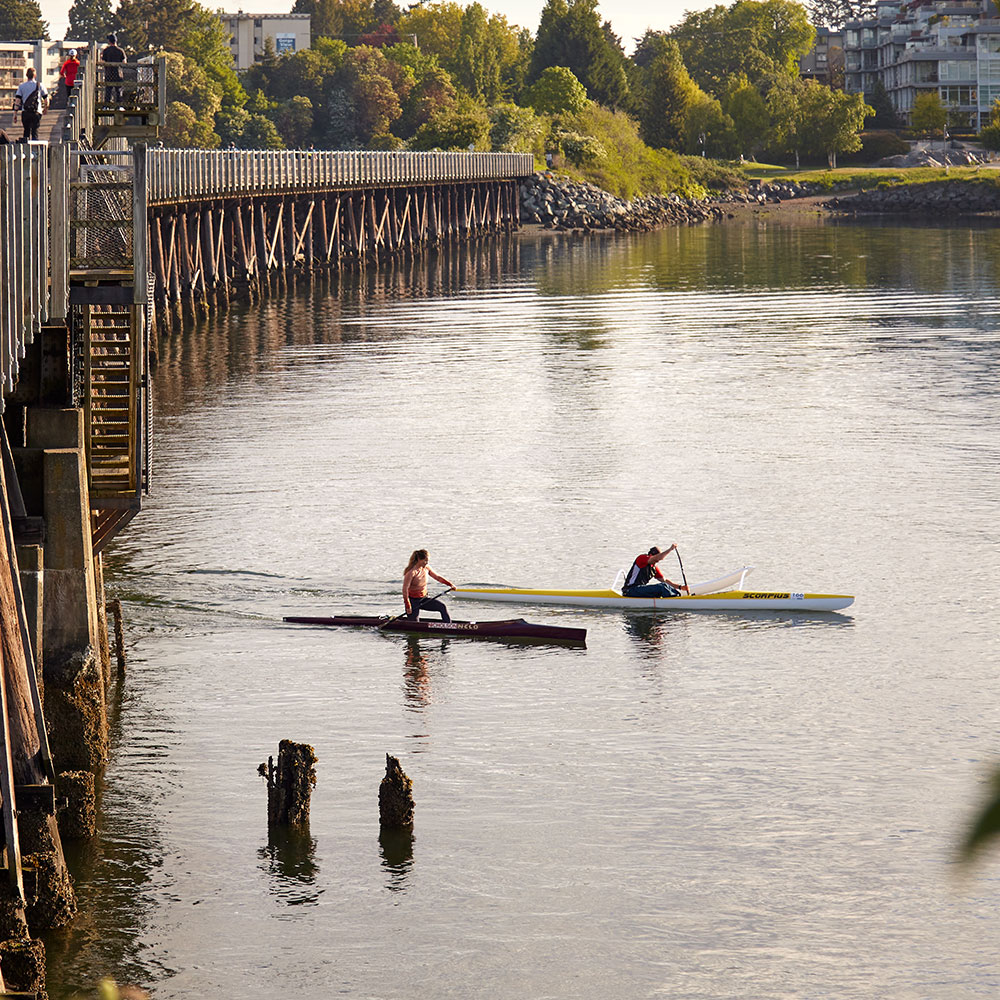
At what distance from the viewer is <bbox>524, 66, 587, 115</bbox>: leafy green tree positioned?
516 feet

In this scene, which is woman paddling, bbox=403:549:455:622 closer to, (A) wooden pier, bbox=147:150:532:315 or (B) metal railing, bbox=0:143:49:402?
(B) metal railing, bbox=0:143:49:402

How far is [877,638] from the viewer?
24.3 metres

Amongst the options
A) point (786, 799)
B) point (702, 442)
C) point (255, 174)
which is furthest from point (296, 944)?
point (255, 174)

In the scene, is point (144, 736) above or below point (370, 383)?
below

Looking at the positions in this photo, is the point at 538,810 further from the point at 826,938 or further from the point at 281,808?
the point at 826,938

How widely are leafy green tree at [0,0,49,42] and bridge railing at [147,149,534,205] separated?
2674 inches

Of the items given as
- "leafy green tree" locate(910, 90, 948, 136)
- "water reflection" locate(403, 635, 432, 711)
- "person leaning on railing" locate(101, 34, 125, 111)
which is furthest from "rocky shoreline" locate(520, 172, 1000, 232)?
"water reflection" locate(403, 635, 432, 711)

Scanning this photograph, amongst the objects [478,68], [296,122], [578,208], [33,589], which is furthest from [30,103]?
[478,68]

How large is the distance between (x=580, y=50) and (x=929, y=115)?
37.8 m

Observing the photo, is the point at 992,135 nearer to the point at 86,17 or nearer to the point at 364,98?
the point at 364,98

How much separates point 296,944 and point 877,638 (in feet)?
39.1

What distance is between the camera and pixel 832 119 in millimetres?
170500

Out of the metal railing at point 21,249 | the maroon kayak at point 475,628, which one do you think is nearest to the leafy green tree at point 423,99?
the maroon kayak at point 475,628

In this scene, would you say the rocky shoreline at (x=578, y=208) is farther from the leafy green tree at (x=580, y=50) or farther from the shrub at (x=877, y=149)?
the shrub at (x=877, y=149)
